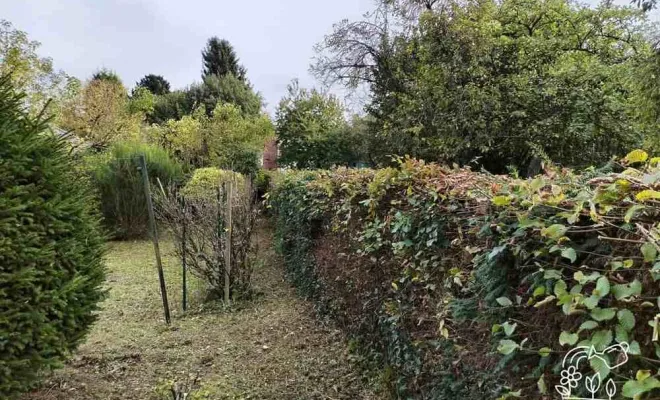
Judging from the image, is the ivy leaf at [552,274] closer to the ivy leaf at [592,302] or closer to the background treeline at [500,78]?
the ivy leaf at [592,302]

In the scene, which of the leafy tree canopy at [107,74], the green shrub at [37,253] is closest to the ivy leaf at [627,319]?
the green shrub at [37,253]

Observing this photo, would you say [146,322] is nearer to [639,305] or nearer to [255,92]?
[639,305]

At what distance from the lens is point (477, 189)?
189 centimetres

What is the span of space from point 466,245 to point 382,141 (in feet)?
34.1

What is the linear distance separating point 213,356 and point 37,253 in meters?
1.86

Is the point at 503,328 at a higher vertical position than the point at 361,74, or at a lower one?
lower

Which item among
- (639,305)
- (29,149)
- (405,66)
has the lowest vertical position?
(639,305)

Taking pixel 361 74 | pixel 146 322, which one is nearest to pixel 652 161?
pixel 146 322

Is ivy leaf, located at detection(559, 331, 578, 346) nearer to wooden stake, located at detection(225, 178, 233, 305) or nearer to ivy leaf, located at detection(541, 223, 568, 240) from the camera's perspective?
ivy leaf, located at detection(541, 223, 568, 240)

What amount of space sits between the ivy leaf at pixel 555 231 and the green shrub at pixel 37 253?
98.9 inches

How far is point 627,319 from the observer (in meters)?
1.03

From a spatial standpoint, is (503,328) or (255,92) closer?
(503,328)

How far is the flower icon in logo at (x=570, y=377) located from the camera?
1170 millimetres

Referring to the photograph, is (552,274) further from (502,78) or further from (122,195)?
(122,195)
